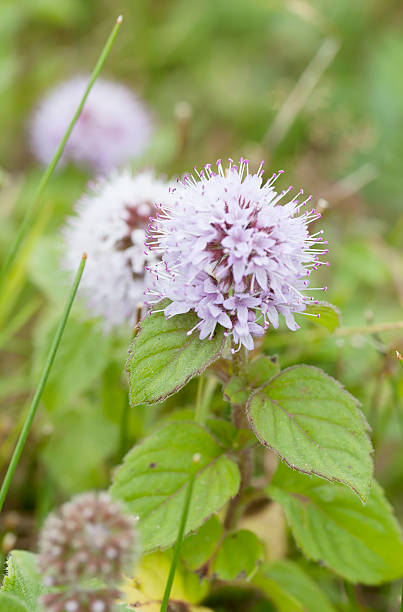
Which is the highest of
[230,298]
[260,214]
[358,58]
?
[358,58]

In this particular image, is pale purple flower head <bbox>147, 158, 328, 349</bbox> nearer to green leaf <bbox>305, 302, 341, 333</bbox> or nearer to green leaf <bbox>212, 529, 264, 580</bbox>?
green leaf <bbox>305, 302, 341, 333</bbox>

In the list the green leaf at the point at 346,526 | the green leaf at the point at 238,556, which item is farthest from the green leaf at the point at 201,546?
the green leaf at the point at 346,526

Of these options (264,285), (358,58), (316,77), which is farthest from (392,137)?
(264,285)

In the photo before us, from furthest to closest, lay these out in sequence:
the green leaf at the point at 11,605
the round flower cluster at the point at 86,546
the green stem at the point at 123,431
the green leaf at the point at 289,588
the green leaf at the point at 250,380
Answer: the green stem at the point at 123,431
the green leaf at the point at 289,588
the green leaf at the point at 250,380
the green leaf at the point at 11,605
the round flower cluster at the point at 86,546

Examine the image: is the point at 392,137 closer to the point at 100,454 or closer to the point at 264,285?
the point at 100,454

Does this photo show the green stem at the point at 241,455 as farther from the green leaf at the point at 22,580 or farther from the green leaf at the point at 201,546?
the green leaf at the point at 22,580

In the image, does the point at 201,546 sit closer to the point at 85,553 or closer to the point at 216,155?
the point at 85,553
